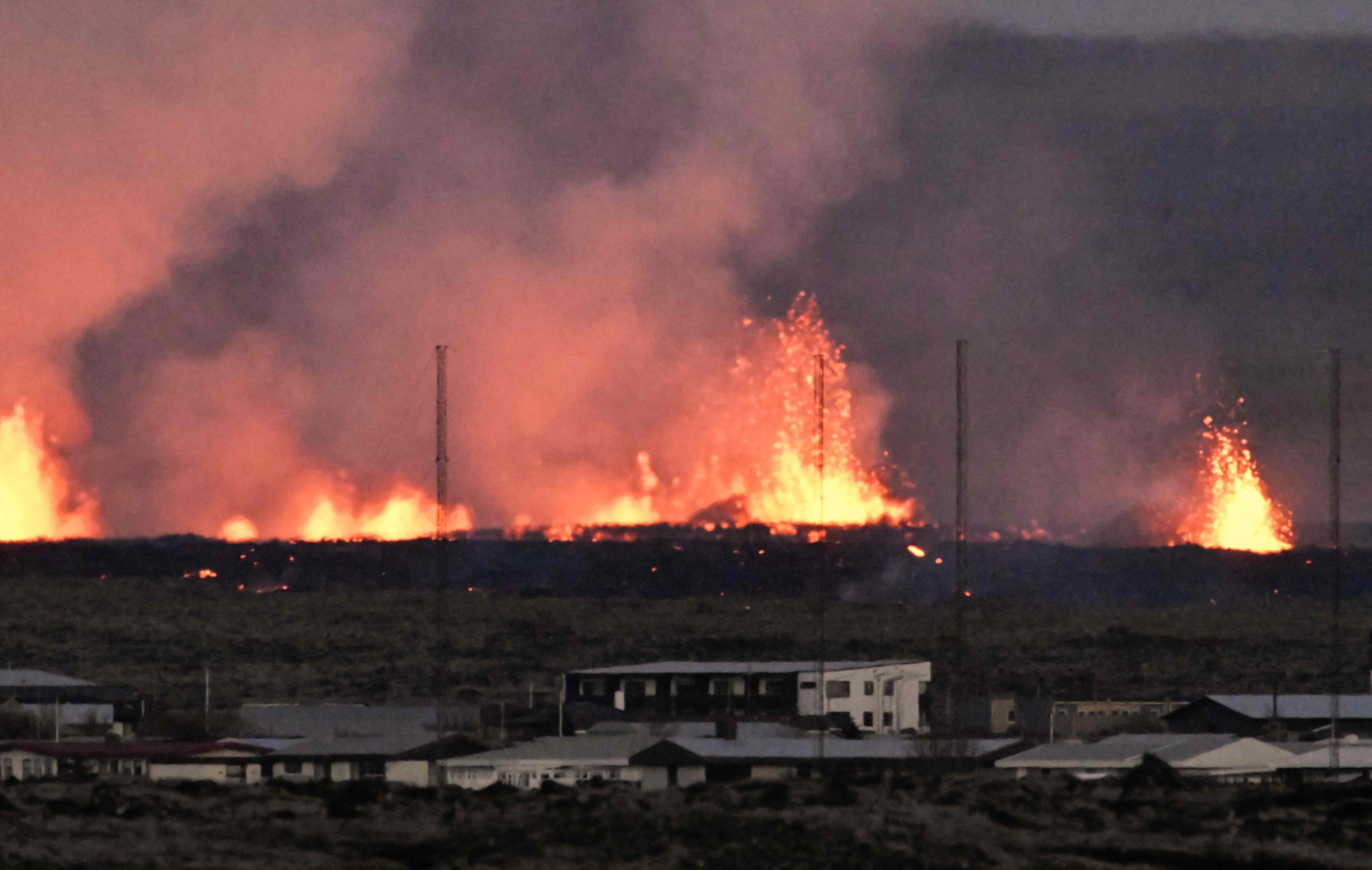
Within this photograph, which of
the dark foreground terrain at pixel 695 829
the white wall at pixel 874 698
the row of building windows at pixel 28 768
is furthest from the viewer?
the white wall at pixel 874 698

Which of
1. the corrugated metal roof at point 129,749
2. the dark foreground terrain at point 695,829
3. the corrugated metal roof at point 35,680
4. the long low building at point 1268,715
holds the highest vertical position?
the corrugated metal roof at point 35,680

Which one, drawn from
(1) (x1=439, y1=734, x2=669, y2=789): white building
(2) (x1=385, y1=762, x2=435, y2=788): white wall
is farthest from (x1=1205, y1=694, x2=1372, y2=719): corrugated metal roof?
(2) (x1=385, y1=762, x2=435, y2=788): white wall

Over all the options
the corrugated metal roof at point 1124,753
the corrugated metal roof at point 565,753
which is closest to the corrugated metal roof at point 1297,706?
the corrugated metal roof at point 1124,753

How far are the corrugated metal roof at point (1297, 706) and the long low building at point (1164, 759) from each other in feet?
58.6

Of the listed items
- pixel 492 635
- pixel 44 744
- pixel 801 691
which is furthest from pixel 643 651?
pixel 44 744

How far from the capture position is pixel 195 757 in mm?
80188

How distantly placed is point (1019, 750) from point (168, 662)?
8662cm

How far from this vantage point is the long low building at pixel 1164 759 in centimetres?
7400

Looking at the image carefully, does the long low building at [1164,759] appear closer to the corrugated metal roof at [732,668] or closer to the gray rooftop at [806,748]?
the gray rooftop at [806,748]

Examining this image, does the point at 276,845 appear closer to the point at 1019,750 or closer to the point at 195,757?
the point at 195,757

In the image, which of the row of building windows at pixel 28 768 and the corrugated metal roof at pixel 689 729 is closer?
the row of building windows at pixel 28 768

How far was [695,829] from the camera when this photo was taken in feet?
174

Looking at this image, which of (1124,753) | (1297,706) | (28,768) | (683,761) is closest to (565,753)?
(683,761)

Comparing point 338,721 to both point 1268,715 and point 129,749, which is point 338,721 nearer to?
point 129,749
